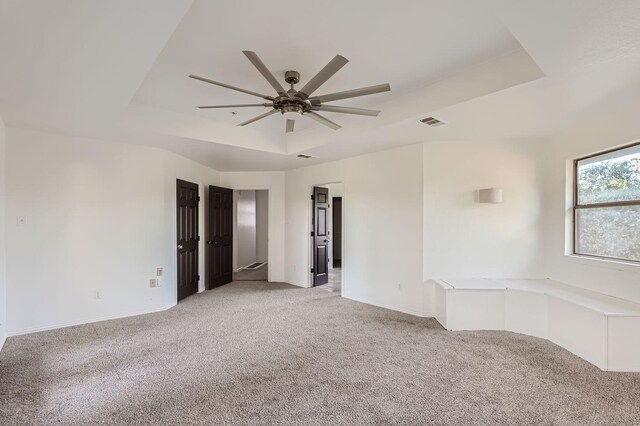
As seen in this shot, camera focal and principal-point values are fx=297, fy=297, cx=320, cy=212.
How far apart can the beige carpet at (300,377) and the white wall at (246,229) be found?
4.23 metres

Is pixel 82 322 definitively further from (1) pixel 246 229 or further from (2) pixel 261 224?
(2) pixel 261 224

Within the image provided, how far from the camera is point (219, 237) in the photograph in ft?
19.8

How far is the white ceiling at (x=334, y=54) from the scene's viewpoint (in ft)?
5.52

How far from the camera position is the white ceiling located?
5.52ft

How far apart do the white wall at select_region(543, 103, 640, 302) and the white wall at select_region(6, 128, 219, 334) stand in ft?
18.1

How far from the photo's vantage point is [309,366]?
275 centimetres

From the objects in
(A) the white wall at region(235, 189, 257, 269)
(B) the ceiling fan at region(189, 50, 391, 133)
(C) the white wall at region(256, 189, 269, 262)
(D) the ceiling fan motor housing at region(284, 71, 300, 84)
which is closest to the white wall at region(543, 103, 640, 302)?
(B) the ceiling fan at region(189, 50, 391, 133)

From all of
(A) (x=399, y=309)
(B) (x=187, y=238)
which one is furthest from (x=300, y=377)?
(B) (x=187, y=238)

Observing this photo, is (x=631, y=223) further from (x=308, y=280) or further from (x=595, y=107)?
(x=308, y=280)

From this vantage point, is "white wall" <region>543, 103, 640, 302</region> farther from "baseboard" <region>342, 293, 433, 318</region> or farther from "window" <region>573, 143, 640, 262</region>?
"baseboard" <region>342, 293, 433, 318</region>

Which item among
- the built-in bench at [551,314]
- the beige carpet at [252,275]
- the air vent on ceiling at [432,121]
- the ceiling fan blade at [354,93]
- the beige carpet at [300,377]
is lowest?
the beige carpet at [252,275]

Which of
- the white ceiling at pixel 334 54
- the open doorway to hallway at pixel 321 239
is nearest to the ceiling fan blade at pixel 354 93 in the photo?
the white ceiling at pixel 334 54

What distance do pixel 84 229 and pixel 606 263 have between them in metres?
6.30

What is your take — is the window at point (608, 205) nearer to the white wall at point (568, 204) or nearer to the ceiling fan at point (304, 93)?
the white wall at point (568, 204)
